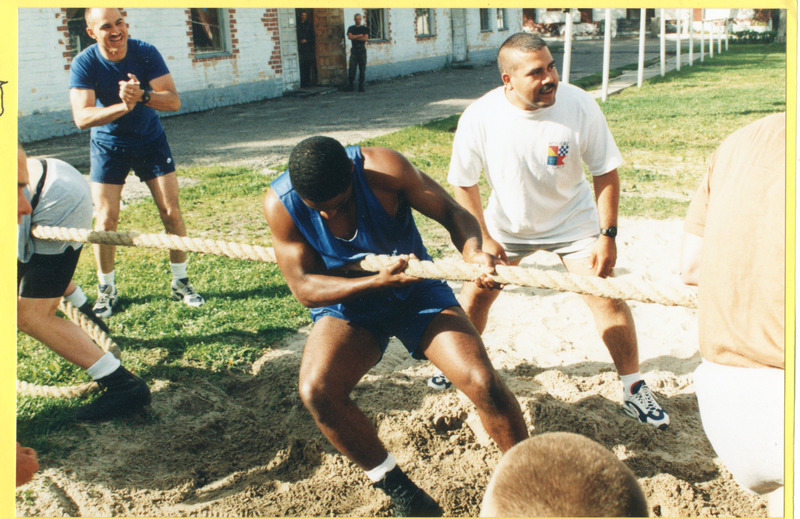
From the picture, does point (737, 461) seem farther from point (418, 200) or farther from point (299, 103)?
point (299, 103)

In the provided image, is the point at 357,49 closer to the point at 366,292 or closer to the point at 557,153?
the point at 557,153

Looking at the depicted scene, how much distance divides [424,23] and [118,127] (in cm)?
1894

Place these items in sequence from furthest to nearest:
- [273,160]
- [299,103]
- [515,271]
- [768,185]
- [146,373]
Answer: [299,103]
[273,160]
[146,373]
[515,271]
[768,185]

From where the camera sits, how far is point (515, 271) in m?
2.40

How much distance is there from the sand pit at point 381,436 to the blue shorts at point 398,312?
671mm

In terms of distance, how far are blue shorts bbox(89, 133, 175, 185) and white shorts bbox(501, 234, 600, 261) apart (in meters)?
2.45

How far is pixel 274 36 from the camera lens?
48.7ft

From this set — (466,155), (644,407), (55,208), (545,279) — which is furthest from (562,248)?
(55,208)

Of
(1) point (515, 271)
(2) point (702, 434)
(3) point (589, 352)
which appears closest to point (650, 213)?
(3) point (589, 352)

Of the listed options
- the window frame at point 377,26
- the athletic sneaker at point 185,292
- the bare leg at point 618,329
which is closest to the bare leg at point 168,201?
the athletic sneaker at point 185,292

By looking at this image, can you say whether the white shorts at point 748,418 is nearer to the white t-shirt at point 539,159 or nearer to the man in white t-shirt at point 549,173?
the man in white t-shirt at point 549,173

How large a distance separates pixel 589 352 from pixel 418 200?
1.76 metres

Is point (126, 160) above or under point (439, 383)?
above

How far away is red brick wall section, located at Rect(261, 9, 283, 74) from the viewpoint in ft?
47.9
